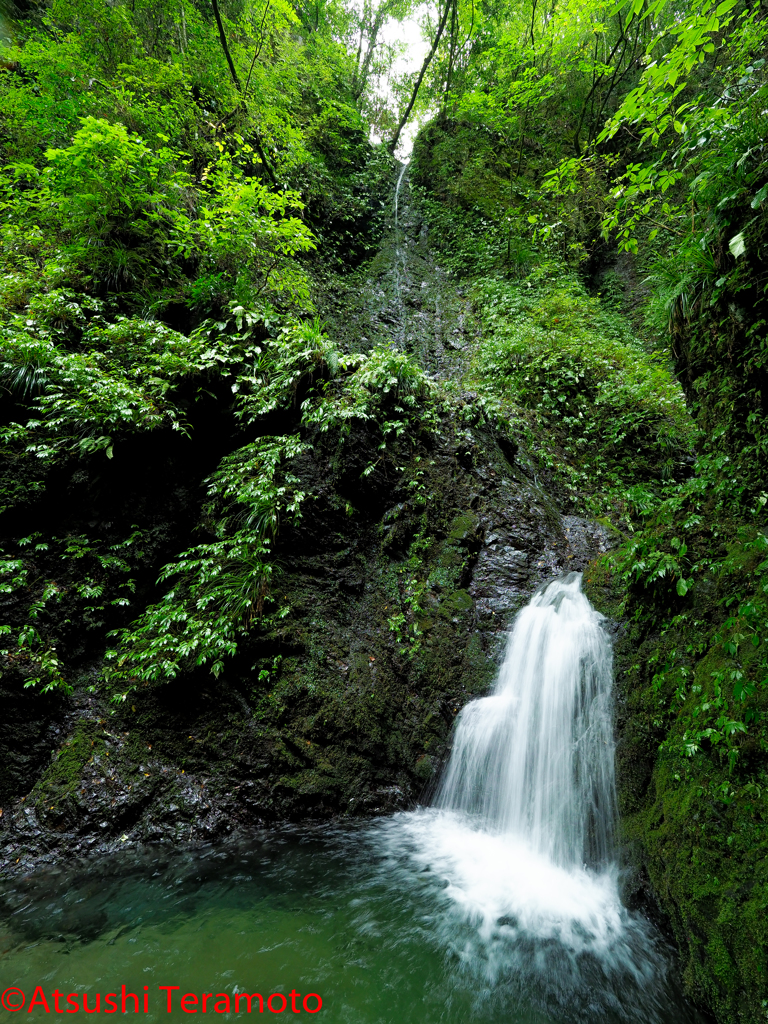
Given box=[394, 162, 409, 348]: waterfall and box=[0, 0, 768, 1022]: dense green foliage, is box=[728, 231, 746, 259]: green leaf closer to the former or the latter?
box=[0, 0, 768, 1022]: dense green foliage

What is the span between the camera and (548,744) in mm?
4285

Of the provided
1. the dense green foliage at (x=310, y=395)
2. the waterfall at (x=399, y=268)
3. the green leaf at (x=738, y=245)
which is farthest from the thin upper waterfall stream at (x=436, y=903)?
the waterfall at (x=399, y=268)

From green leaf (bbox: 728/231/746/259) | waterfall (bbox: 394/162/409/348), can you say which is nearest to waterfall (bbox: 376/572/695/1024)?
green leaf (bbox: 728/231/746/259)

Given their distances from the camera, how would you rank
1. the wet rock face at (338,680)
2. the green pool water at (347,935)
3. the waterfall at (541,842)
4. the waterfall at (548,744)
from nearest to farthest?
the green pool water at (347,935)
the waterfall at (541,842)
the waterfall at (548,744)
the wet rock face at (338,680)

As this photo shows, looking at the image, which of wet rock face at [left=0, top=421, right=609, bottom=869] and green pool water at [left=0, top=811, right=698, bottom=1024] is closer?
green pool water at [left=0, top=811, right=698, bottom=1024]

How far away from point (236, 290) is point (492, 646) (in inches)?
239

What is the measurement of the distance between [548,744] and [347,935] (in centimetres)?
231

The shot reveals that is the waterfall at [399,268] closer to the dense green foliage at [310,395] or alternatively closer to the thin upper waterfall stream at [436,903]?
the dense green foliage at [310,395]

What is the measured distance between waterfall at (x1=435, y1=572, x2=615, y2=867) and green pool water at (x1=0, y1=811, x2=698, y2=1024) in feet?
0.90

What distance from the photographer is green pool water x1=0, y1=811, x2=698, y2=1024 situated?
2.53 meters

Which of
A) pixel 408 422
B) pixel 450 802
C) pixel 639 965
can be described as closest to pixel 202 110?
pixel 408 422

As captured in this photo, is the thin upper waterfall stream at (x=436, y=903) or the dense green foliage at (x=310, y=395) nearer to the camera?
the thin upper waterfall stream at (x=436, y=903)

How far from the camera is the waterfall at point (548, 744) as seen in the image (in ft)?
12.5

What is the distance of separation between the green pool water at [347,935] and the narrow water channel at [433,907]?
0.04 feet
